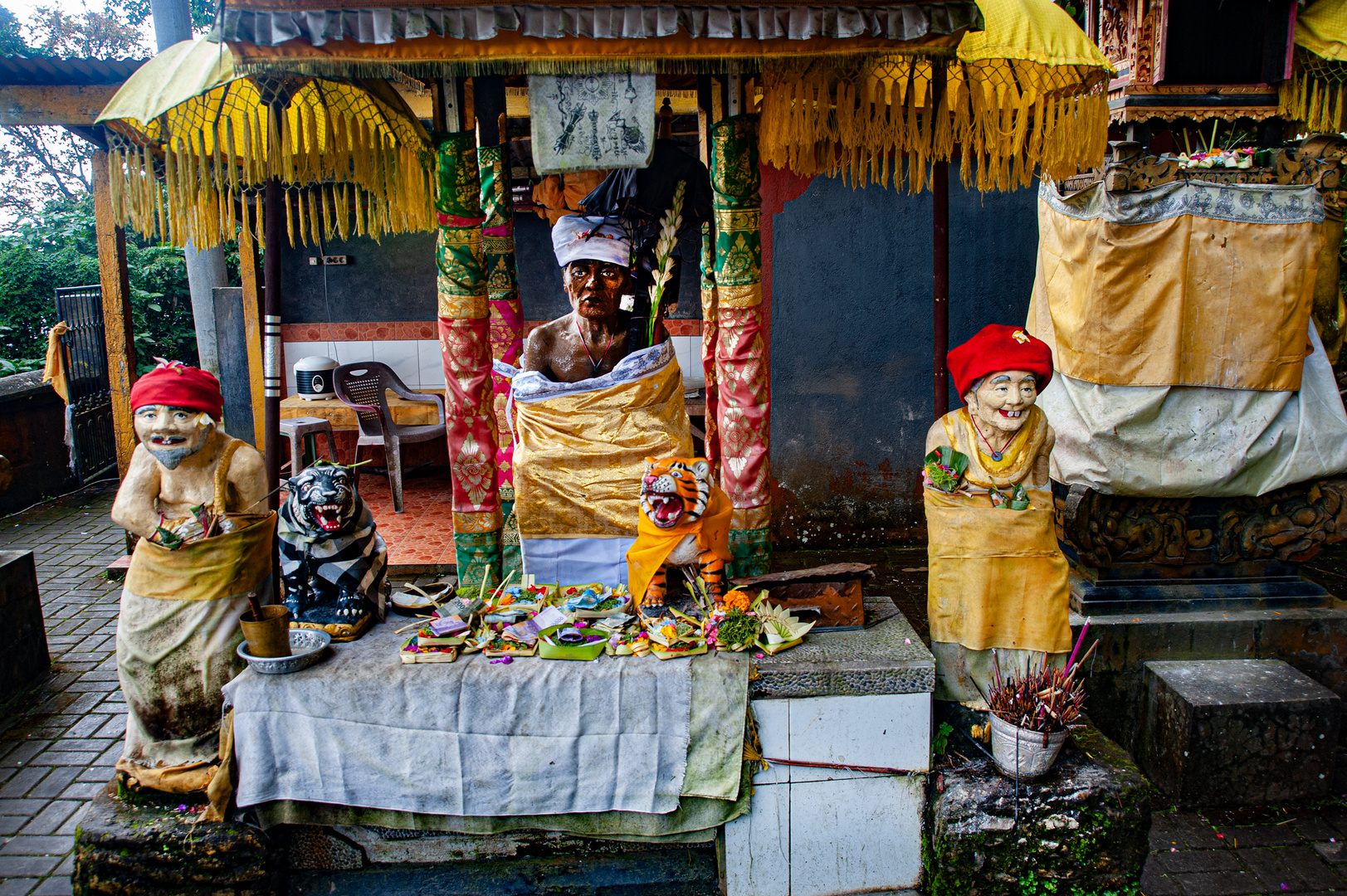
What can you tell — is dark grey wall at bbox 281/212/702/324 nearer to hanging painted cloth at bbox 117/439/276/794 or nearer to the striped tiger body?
the striped tiger body

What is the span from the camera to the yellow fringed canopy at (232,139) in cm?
431

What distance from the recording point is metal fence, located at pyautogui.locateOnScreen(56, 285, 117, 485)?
33.6 ft

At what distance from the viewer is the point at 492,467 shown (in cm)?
483

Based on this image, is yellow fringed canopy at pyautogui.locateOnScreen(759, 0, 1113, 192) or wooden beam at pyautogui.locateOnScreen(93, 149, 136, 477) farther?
wooden beam at pyautogui.locateOnScreen(93, 149, 136, 477)

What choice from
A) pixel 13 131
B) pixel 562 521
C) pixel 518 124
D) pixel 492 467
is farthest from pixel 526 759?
pixel 13 131

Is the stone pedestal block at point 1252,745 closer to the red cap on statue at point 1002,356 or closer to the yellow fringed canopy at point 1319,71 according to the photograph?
the red cap on statue at point 1002,356

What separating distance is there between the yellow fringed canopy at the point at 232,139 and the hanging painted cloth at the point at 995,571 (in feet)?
11.7

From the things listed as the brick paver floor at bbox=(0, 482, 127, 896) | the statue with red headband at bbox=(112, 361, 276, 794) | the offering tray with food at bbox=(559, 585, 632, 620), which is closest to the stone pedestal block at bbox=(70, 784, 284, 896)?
the statue with red headband at bbox=(112, 361, 276, 794)

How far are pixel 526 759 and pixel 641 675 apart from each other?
58 centimetres

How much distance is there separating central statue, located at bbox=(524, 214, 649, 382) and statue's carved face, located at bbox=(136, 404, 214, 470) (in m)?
1.74

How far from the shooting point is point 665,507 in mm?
3838

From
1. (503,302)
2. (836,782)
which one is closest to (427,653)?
(836,782)

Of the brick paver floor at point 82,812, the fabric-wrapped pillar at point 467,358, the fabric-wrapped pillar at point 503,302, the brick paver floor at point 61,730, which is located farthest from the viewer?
the fabric-wrapped pillar at point 503,302

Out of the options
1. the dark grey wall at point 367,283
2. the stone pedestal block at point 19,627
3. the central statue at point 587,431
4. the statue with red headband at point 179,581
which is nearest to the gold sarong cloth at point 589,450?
the central statue at point 587,431
